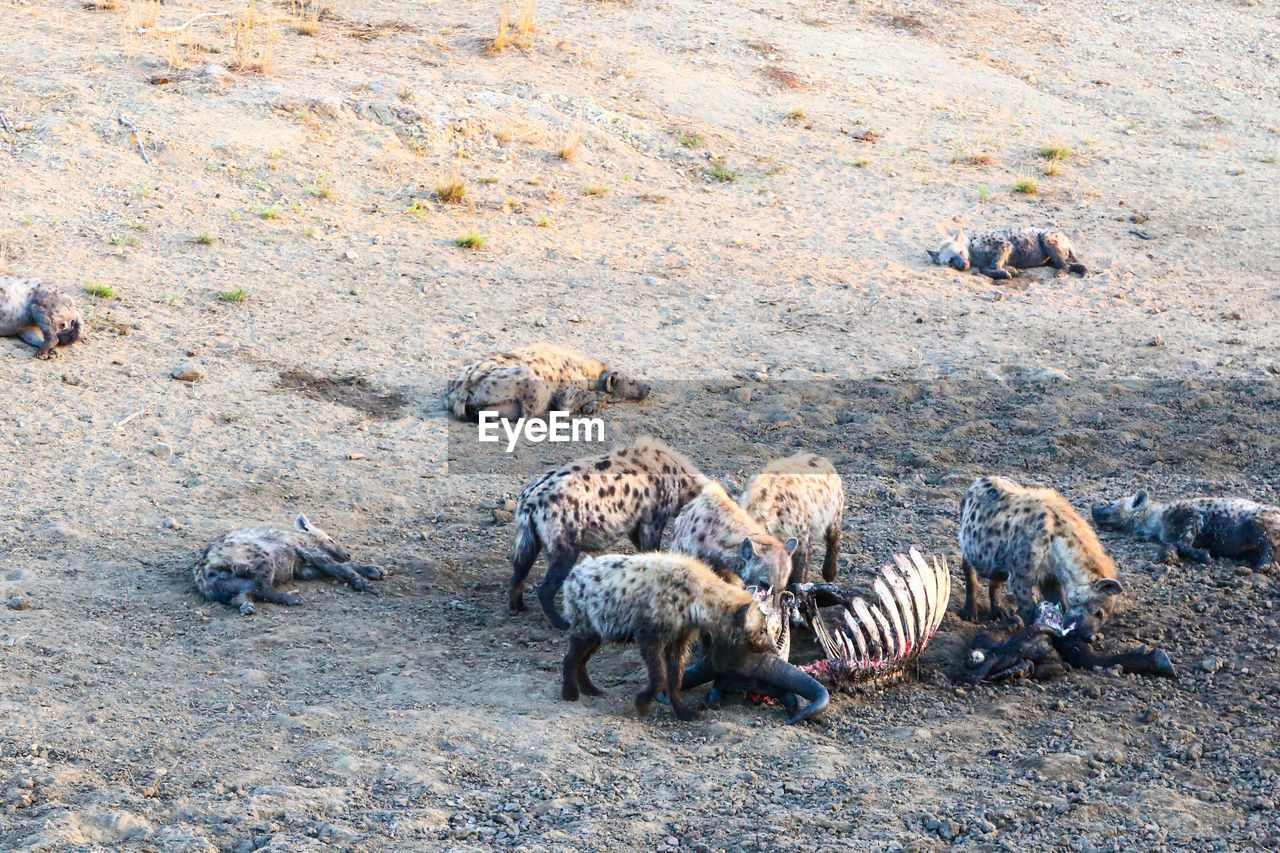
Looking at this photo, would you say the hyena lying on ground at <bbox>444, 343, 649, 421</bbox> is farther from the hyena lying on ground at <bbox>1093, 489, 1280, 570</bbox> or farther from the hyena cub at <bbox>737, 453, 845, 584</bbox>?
the hyena lying on ground at <bbox>1093, 489, 1280, 570</bbox>

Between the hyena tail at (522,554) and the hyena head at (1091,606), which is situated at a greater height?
the hyena head at (1091,606)

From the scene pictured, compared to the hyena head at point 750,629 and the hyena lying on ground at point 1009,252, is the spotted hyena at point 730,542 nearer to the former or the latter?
the hyena head at point 750,629

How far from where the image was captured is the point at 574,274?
12.5 meters

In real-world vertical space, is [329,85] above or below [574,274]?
above

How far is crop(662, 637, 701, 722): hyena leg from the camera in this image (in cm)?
598

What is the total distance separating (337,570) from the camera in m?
7.46

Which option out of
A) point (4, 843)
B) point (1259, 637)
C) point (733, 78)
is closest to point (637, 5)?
point (733, 78)

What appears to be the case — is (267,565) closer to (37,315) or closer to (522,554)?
(522,554)

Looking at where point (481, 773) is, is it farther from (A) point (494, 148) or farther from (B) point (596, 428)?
(A) point (494, 148)

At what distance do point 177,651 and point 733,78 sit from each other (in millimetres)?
12145

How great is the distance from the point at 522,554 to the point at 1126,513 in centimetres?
369

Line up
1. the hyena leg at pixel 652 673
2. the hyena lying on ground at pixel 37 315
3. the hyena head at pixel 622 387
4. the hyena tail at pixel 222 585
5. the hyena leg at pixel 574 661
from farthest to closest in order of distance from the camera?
the hyena head at pixel 622 387, the hyena lying on ground at pixel 37 315, the hyena tail at pixel 222 585, the hyena leg at pixel 574 661, the hyena leg at pixel 652 673

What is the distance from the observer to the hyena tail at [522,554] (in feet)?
23.6
